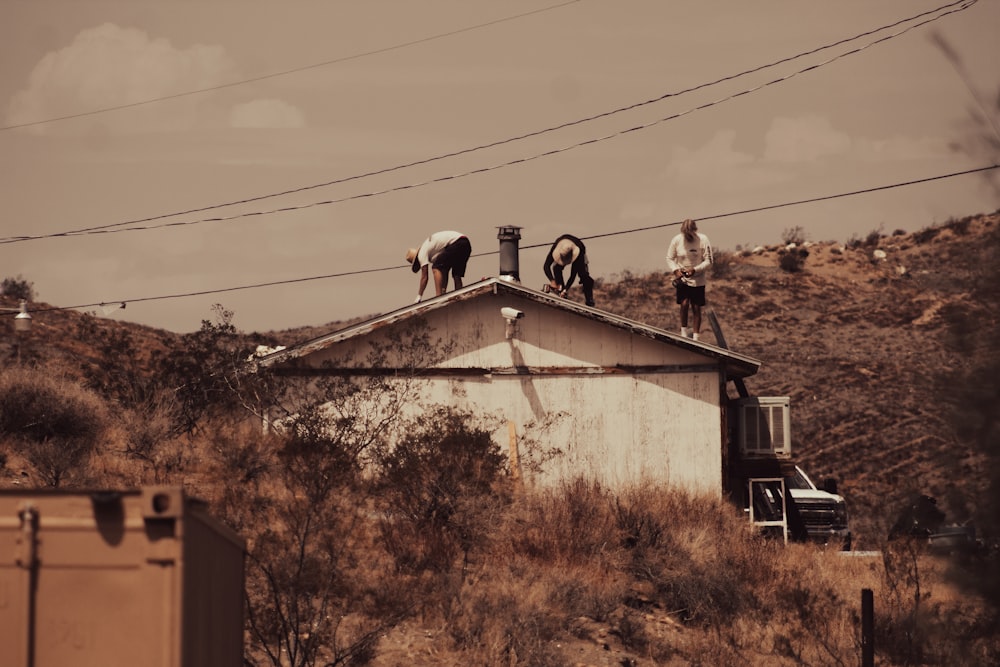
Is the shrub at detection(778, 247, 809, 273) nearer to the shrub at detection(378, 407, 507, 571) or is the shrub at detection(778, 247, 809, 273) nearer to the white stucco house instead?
the white stucco house

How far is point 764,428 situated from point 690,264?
131 inches

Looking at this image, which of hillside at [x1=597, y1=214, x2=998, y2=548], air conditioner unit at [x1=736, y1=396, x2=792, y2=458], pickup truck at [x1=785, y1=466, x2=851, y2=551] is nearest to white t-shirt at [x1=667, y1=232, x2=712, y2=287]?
air conditioner unit at [x1=736, y1=396, x2=792, y2=458]

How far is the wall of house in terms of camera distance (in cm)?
2372

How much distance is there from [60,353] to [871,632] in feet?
97.5

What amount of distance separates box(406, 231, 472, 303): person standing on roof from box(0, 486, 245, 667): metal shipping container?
17660 millimetres

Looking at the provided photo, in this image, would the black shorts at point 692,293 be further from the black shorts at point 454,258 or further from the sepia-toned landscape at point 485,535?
the black shorts at point 454,258

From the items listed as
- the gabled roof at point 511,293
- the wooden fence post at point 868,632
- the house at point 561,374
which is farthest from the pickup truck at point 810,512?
the wooden fence post at point 868,632

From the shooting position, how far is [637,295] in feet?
192

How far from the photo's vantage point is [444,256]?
2533 cm

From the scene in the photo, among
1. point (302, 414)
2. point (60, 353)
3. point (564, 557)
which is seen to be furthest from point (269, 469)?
point (60, 353)

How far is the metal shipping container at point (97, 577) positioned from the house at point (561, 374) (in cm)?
1585

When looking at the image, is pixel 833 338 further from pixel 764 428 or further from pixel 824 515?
pixel 764 428

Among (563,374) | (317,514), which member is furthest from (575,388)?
(317,514)

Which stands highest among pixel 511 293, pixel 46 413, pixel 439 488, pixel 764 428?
pixel 511 293
